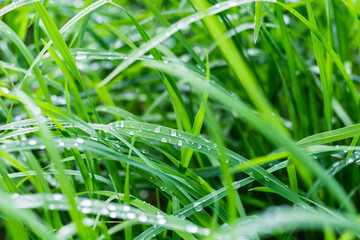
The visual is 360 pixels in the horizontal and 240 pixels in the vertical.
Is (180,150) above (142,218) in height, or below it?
above

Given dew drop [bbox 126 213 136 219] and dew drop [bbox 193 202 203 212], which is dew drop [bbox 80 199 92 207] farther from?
dew drop [bbox 193 202 203 212]

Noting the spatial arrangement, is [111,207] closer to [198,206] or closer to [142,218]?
[142,218]

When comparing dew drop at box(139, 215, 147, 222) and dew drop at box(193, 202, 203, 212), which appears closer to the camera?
dew drop at box(139, 215, 147, 222)

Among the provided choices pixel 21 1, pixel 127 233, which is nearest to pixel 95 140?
pixel 127 233

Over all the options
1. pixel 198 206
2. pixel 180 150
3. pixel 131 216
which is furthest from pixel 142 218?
pixel 180 150

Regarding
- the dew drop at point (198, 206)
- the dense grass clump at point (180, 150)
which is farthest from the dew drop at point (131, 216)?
the dew drop at point (198, 206)

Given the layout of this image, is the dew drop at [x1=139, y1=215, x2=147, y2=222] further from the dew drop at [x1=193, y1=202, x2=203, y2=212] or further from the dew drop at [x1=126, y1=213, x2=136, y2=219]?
the dew drop at [x1=193, y1=202, x2=203, y2=212]

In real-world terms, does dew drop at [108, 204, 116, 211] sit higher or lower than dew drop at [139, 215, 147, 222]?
higher

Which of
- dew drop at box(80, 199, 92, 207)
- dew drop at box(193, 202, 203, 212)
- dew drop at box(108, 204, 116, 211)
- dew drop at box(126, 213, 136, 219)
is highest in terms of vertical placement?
dew drop at box(80, 199, 92, 207)

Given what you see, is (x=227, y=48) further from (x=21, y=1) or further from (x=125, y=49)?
(x=125, y=49)

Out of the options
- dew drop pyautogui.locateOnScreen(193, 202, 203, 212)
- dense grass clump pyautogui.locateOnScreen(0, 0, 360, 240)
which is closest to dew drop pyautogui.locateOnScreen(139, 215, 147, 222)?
dense grass clump pyautogui.locateOnScreen(0, 0, 360, 240)

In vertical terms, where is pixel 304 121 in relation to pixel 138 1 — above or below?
below
